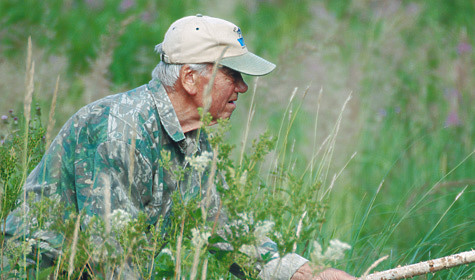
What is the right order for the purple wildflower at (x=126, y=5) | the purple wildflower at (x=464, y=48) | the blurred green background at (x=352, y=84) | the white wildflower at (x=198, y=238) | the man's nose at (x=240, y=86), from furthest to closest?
the purple wildflower at (x=126, y=5) → the purple wildflower at (x=464, y=48) → the blurred green background at (x=352, y=84) → the man's nose at (x=240, y=86) → the white wildflower at (x=198, y=238)

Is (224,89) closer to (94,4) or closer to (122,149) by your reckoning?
(122,149)

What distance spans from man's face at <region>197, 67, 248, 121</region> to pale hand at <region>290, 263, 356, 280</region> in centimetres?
69

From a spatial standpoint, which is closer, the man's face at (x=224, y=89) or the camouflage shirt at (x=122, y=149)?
the camouflage shirt at (x=122, y=149)

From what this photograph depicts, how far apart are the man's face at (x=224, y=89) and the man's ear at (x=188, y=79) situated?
0.04 meters

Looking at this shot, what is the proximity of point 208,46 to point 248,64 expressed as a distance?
0.58 ft

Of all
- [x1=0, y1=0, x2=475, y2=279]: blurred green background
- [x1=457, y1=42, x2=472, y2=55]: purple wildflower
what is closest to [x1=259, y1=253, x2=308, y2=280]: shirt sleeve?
[x1=0, y1=0, x2=475, y2=279]: blurred green background

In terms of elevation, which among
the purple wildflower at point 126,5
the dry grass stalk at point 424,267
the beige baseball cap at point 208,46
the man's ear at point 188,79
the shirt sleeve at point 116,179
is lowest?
the dry grass stalk at point 424,267

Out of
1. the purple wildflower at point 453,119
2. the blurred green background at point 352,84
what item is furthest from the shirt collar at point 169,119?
the purple wildflower at point 453,119

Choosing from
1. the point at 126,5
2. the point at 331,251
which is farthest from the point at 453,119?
the point at 126,5

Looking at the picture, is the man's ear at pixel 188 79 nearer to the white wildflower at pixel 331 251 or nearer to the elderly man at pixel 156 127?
the elderly man at pixel 156 127

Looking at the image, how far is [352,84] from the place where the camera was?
5.33 m

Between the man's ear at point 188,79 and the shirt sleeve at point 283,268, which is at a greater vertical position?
the man's ear at point 188,79

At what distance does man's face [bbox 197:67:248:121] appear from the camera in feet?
8.56

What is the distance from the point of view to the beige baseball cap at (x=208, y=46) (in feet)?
8.52
